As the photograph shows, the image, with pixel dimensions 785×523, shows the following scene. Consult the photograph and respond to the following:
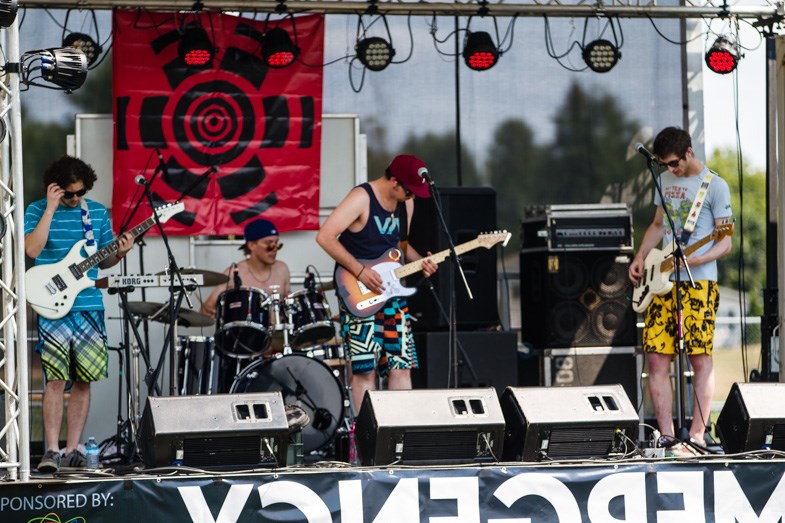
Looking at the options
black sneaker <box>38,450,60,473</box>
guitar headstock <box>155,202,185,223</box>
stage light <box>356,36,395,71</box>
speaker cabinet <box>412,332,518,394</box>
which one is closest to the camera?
black sneaker <box>38,450,60,473</box>

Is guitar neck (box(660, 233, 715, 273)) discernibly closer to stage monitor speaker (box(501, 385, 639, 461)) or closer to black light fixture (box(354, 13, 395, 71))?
stage monitor speaker (box(501, 385, 639, 461))

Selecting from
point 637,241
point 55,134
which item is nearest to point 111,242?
point 55,134

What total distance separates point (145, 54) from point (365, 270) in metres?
2.66

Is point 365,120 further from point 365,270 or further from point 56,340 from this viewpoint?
point 56,340

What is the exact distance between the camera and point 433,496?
4699mm

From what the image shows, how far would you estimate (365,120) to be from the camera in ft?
26.8

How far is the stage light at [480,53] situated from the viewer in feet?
25.2

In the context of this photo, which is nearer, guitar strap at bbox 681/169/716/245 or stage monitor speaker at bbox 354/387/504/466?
stage monitor speaker at bbox 354/387/504/466

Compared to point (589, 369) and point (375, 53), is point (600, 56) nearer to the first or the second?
point (375, 53)

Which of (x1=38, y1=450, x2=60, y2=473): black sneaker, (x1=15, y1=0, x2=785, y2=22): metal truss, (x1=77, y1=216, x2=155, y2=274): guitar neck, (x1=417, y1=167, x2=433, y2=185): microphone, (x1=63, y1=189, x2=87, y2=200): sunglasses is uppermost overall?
(x1=15, y1=0, x2=785, y2=22): metal truss

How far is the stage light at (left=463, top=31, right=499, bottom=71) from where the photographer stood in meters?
7.70

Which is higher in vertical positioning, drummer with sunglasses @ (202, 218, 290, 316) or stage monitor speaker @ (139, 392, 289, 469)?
drummer with sunglasses @ (202, 218, 290, 316)

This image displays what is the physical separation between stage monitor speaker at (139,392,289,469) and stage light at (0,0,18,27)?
1562mm

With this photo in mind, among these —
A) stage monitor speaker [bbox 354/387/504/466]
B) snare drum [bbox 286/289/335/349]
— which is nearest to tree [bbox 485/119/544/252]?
snare drum [bbox 286/289/335/349]
